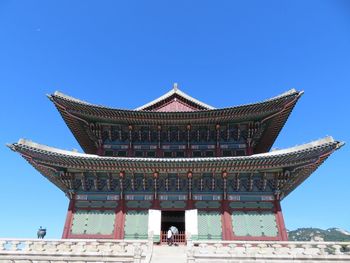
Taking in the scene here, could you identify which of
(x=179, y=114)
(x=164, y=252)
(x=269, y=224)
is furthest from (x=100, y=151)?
(x=269, y=224)

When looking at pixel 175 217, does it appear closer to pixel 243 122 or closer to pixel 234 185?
pixel 234 185

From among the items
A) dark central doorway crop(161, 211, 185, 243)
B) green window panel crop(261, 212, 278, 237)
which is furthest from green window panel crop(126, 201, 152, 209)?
green window panel crop(261, 212, 278, 237)

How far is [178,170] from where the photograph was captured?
2041cm

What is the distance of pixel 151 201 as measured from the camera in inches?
835

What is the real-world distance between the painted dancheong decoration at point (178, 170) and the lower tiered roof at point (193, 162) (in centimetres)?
7

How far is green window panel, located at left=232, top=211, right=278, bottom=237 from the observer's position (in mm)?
19922

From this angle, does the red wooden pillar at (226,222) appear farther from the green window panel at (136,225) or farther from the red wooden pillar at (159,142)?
the red wooden pillar at (159,142)

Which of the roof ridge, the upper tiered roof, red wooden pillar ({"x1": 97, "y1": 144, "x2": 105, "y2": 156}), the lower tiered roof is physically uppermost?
the roof ridge

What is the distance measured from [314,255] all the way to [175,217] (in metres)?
12.6

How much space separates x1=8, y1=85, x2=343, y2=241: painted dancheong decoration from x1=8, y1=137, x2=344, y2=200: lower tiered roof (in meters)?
0.07

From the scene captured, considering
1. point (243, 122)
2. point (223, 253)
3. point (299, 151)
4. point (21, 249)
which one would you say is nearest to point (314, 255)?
point (223, 253)

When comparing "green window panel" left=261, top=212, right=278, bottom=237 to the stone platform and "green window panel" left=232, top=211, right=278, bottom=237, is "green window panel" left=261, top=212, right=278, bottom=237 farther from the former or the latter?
the stone platform

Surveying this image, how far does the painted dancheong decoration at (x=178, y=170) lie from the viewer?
19844 mm

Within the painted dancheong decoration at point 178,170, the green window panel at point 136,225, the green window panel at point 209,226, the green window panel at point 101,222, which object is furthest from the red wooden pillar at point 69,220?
the green window panel at point 209,226
